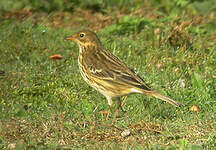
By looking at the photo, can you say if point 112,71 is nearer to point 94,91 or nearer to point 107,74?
point 107,74

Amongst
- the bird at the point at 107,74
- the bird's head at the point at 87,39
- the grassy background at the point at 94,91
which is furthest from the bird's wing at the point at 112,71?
the grassy background at the point at 94,91

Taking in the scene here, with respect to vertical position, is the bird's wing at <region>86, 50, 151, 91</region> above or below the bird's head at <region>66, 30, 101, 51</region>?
below

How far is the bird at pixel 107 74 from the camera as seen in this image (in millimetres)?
6391

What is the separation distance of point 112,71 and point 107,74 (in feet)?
0.26

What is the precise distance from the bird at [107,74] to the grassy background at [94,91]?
13.1 inches

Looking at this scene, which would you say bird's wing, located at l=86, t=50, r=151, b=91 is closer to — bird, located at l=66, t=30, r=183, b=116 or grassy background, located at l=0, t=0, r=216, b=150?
bird, located at l=66, t=30, r=183, b=116

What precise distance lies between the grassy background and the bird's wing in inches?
17.3

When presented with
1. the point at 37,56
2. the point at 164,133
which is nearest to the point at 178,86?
the point at 164,133

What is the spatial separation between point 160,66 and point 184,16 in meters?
2.74

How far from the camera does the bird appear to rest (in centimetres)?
639

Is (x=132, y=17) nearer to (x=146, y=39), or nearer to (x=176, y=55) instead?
(x=146, y=39)

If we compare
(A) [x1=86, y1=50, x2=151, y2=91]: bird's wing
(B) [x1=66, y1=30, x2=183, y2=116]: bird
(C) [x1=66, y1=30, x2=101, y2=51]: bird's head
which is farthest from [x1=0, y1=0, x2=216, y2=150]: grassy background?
(C) [x1=66, y1=30, x2=101, y2=51]: bird's head

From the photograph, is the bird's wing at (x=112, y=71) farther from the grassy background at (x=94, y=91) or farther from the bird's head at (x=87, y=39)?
the grassy background at (x=94, y=91)

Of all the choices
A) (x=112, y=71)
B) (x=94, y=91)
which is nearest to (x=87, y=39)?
(x=112, y=71)
